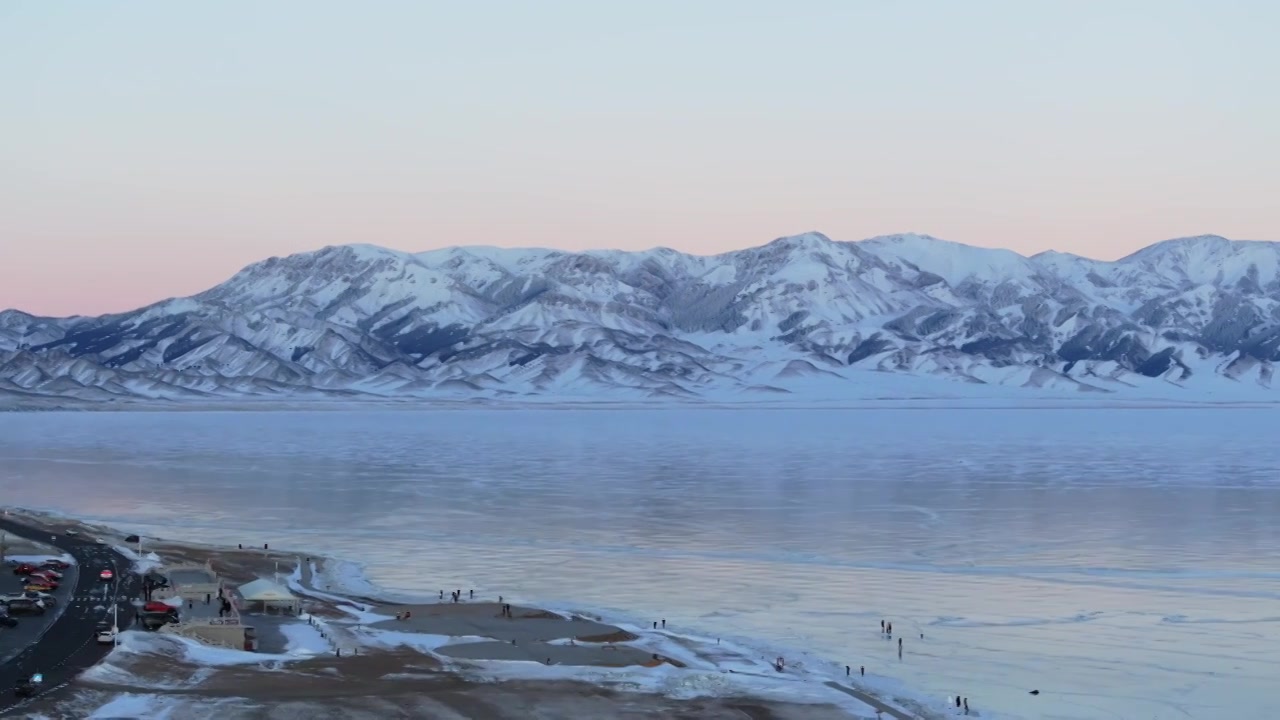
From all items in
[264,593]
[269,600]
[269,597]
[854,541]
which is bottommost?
[854,541]

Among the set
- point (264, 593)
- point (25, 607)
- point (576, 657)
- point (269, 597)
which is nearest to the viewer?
point (576, 657)

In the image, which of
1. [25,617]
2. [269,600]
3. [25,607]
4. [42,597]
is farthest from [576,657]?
[42,597]

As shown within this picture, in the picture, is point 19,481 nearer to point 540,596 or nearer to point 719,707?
point 540,596

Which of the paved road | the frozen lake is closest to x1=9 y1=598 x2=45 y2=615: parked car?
the paved road

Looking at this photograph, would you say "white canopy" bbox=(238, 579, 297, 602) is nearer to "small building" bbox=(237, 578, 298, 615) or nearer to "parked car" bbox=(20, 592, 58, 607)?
"small building" bbox=(237, 578, 298, 615)

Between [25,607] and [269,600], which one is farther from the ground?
[25,607]

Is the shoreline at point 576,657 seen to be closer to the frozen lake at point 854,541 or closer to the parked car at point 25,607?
the frozen lake at point 854,541

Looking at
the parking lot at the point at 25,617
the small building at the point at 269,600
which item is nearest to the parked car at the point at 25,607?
the parking lot at the point at 25,617

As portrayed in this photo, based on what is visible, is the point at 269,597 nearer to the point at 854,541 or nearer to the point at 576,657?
the point at 576,657
